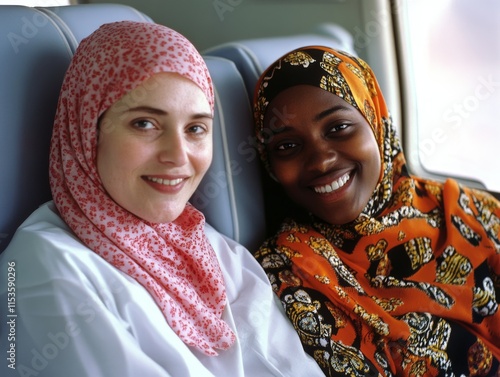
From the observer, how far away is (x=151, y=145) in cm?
118

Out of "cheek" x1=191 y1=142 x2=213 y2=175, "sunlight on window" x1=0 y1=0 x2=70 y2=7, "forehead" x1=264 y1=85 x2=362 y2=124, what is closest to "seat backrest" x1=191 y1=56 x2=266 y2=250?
"forehead" x1=264 y1=85 x2=362 y2=124

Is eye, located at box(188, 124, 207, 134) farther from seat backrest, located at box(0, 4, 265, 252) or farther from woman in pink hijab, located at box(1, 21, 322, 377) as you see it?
seat backrest, located at box(0, 4, 265, 252)

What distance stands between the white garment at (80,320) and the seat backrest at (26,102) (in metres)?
0.08

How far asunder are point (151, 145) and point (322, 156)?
1.57 ft


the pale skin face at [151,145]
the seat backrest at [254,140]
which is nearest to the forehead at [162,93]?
the pale skin face at [151,145]

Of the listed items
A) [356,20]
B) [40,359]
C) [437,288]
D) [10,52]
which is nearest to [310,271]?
[437,288]

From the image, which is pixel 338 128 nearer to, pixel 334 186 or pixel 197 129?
pixel 334 186

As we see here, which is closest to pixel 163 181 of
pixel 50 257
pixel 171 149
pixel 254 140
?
pixel 171 149

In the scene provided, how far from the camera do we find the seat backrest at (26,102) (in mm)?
1224

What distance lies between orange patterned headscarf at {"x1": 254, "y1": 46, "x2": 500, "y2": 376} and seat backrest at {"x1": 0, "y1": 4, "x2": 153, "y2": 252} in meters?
0.49

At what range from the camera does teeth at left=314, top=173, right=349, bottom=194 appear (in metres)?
1.54

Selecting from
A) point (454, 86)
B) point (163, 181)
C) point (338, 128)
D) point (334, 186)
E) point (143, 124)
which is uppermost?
point (143, 124)

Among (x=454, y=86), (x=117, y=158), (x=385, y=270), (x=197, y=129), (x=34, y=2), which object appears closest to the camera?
(x=117, y=158)

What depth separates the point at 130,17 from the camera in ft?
5.22
